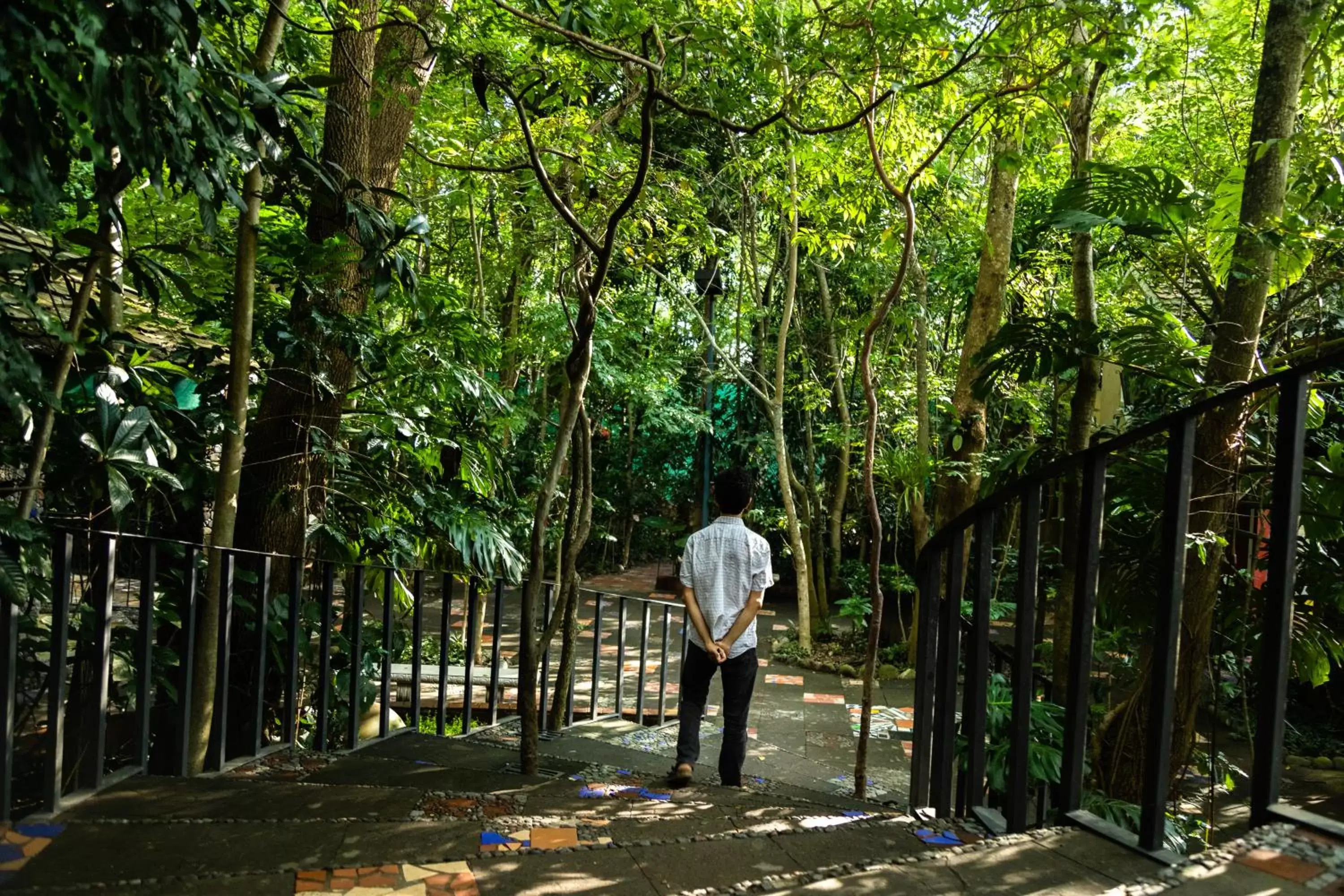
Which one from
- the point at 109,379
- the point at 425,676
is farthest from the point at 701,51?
the point at 425,676

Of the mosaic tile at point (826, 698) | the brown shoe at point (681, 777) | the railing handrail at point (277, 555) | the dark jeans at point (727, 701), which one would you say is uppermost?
the railing handrail at point (277, 555)

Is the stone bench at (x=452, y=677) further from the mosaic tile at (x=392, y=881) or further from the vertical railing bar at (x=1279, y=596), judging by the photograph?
the vertical railing bar at (x=1279, y=596)

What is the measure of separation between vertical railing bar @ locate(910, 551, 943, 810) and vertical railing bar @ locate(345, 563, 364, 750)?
224 cm

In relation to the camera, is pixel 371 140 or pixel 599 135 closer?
pixel 371 140

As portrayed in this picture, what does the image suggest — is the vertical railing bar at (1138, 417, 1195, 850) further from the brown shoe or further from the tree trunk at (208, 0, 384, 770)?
the tree trunk at (208, 0, 384, 770)

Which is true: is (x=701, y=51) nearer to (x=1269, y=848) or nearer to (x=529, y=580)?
(x=529, y=580)

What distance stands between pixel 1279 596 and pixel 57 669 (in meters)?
2.61

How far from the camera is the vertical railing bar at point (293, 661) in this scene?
3.49 metres

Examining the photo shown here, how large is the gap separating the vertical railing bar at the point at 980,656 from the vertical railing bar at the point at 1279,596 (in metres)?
0.78

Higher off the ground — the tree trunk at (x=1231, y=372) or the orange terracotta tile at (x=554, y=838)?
the tree trunk at (x=1231, y=372)

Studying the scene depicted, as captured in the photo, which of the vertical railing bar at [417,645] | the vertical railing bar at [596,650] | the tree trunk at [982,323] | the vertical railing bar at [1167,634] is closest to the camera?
the vertical railing bar at [1167,634]

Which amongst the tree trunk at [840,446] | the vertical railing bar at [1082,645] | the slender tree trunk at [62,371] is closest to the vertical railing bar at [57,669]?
the slender tree trunk at [62,371]

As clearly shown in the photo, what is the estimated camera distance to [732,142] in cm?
839

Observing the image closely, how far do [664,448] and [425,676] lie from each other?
922 cm
